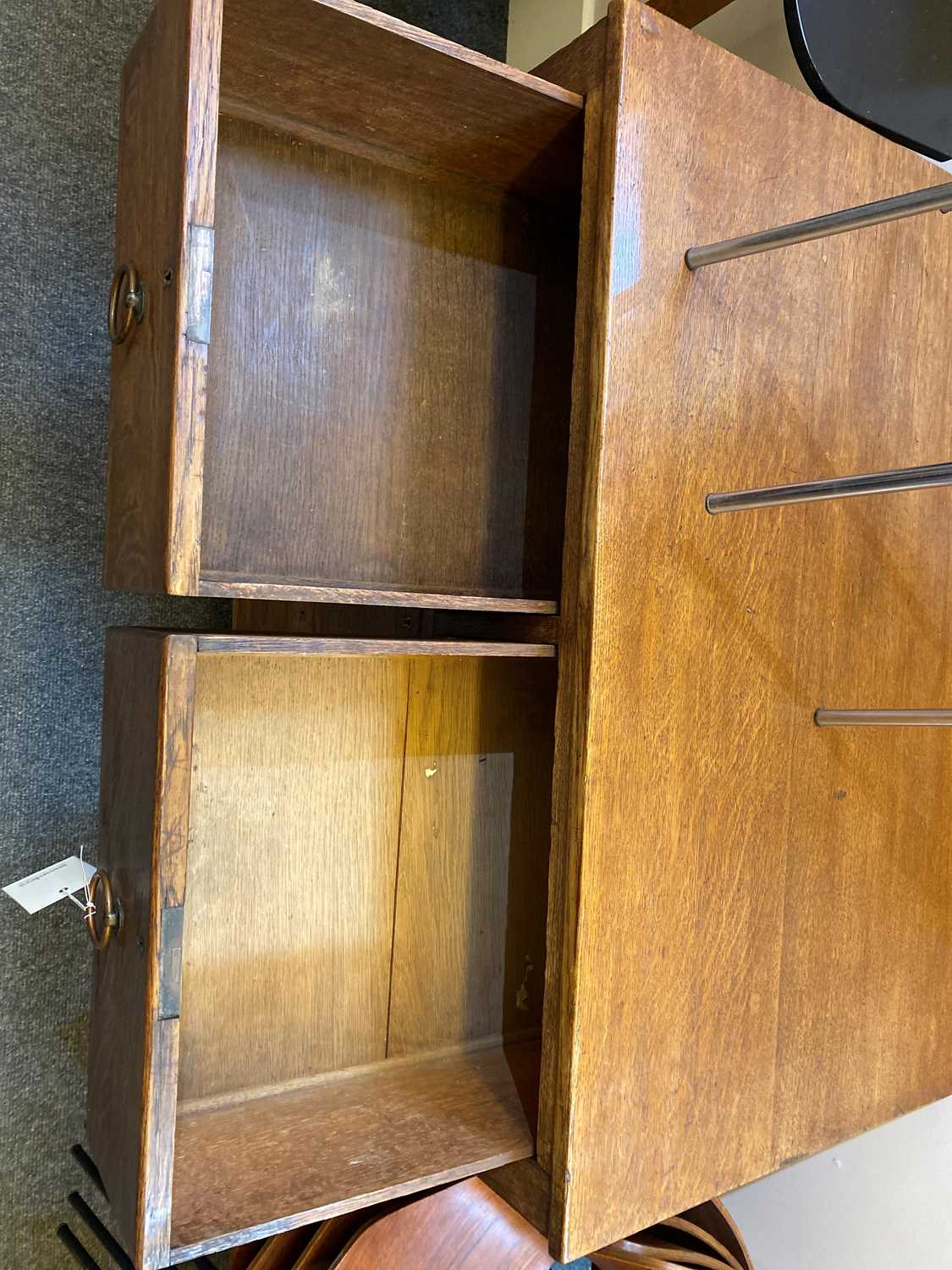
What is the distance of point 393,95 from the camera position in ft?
2.77

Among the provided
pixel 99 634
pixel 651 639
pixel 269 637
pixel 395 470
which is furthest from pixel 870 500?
pixel 99 634

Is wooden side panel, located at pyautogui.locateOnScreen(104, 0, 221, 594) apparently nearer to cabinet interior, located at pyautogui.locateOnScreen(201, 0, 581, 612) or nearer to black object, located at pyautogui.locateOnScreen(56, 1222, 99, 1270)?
cabinet interior, located at pyautogui.locateOnScreen(201, 0, 581, 612)

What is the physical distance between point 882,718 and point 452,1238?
Result: 0.58 meters

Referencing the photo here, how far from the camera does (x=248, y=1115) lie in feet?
2.97

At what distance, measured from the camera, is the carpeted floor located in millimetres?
1054

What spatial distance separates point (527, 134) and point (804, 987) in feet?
2.59

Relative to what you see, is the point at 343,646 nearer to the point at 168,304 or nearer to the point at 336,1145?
the point at 168,304

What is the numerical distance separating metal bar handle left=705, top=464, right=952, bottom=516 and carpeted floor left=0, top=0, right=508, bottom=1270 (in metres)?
0.64

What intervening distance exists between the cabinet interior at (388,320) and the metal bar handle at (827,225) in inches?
6.3

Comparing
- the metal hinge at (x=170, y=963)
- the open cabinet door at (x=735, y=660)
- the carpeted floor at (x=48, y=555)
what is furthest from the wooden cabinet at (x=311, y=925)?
Result: the carpeted floor at (x=48, y=555)

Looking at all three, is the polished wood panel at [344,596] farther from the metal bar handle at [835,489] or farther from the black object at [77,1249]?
the black object at [77,1249]

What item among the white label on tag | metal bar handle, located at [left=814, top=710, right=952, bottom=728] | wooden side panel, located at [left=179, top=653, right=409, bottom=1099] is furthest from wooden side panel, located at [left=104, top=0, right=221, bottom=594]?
metal bar handle, located at [left=814, top=710, right=952, bottom=728]

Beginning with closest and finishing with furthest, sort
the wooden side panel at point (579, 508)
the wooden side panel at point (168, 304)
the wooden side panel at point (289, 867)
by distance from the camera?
the wooden side panel at point (168, 304) → the wooden side panel at point (579, 508) → the wooden side panel at point (289, 867)

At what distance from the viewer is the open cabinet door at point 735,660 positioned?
32.4 inches
